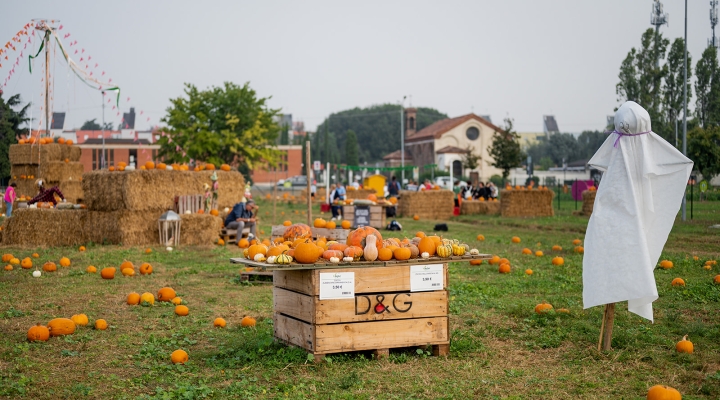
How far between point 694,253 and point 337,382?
37.6 ft

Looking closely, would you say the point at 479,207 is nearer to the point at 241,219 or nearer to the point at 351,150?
the point at 241,219

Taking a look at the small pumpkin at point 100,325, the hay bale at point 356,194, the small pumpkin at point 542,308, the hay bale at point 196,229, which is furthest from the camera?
the hay bale at point 356,194

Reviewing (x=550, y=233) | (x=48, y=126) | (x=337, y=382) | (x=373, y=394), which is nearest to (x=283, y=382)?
(x=337, y=382)

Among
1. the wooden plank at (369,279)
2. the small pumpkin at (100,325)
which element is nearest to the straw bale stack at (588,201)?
the wooden plank at (369,279)

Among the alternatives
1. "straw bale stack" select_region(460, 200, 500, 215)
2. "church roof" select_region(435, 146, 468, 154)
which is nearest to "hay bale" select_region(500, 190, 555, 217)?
"straw bale stack" select_region(460, 200, 500, 215)

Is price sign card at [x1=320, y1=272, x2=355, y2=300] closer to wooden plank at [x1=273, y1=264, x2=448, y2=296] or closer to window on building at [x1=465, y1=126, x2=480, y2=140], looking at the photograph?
wooden plank at [x1=273, y1=264, x2=448, y2=296]

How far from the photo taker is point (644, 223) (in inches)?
272

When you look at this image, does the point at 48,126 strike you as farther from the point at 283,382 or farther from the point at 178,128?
the point at 283,382

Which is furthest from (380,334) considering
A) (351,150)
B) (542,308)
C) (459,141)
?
(351,150)

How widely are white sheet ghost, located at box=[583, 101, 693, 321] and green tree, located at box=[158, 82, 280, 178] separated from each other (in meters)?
36.3

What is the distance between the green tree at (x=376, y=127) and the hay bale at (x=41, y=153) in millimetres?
92834

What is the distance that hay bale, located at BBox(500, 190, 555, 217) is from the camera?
97.8 feet

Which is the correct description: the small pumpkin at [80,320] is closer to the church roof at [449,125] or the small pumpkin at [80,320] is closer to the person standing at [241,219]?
the person standing at [241,219]

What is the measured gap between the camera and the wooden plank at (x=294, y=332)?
6.57 meters
